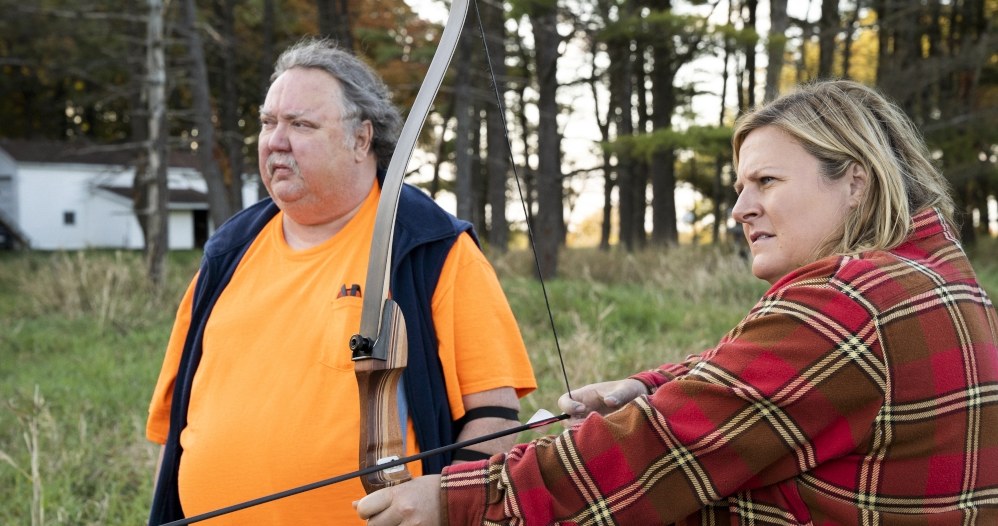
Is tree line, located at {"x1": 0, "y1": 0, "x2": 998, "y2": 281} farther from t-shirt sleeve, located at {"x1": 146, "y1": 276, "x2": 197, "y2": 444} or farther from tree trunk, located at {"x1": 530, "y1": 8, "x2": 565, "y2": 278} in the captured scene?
t-shirt sleeve, located at {"x1": 146, "y1": 276, "x2": 197, "y2": 444}

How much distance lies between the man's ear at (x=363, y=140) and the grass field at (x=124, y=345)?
6.36 feet

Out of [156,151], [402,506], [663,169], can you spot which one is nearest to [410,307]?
[402,506]

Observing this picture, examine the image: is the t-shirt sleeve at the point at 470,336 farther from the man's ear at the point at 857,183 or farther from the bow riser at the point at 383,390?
the man's ear at the point at 857,183

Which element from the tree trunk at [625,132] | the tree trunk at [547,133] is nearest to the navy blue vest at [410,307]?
the tree trunk at [547,133]

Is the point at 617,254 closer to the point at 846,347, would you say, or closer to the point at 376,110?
the point at 376,110

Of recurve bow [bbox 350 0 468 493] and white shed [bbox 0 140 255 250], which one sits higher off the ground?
white shed [bbox 0 140 255 250]

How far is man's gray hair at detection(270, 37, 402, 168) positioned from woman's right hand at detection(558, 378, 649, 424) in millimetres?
1030

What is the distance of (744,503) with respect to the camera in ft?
4.93

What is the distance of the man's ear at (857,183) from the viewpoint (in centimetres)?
156

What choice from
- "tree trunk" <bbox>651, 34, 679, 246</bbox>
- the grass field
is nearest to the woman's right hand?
the grass field

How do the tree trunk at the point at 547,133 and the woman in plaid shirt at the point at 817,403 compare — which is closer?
the woman in plaid shirt at the point at 817,403

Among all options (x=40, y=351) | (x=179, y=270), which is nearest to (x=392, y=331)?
(x=40, y=351)

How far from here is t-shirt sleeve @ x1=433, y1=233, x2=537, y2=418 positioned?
92.0 inches

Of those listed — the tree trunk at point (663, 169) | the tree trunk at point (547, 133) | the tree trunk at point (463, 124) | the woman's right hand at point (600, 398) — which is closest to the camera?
the woman's right hand at point (600, 398)
